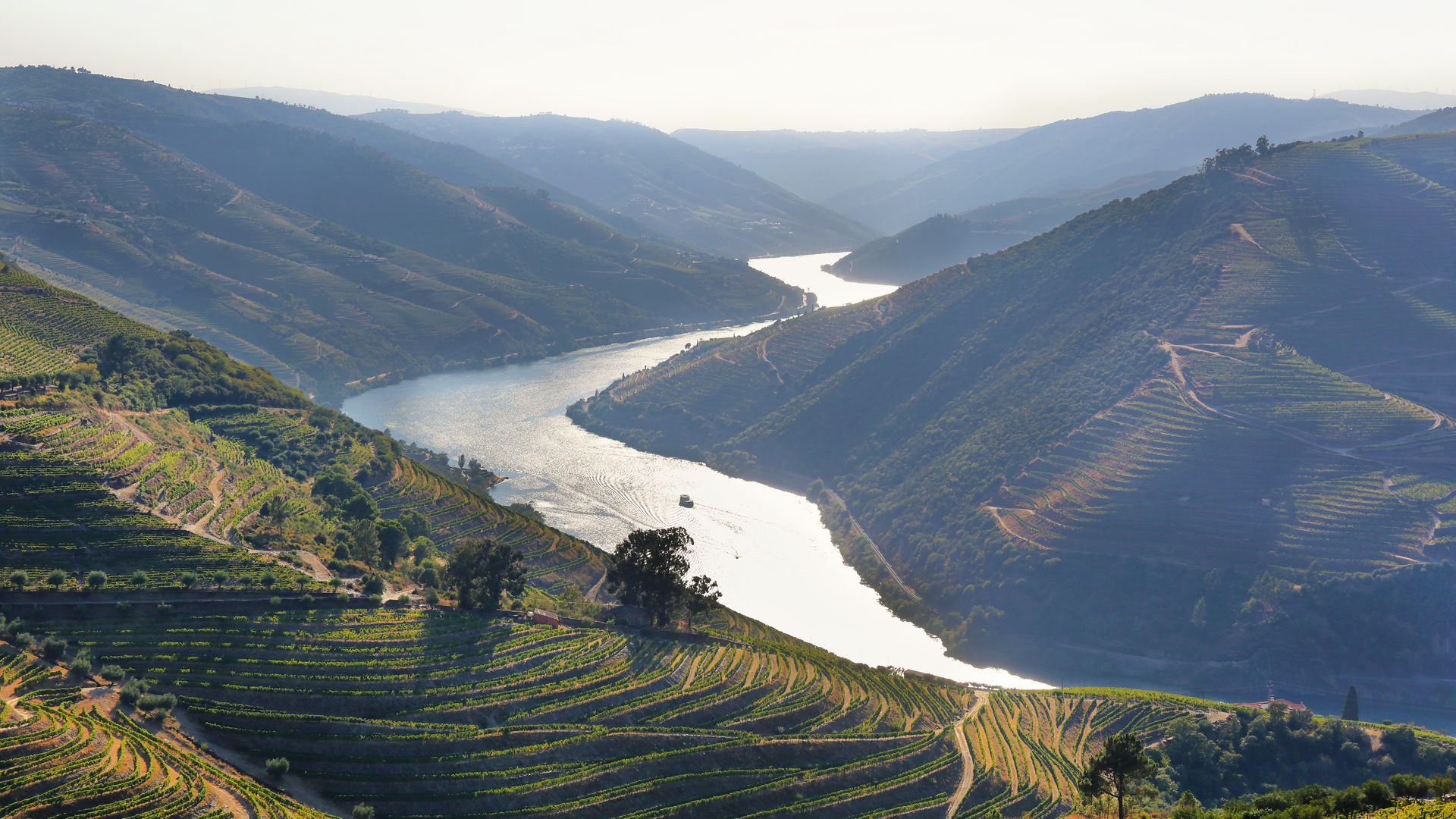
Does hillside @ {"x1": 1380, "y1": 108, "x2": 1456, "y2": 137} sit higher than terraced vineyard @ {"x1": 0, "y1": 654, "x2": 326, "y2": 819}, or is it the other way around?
hillside @ {"x1": 1380, "y1": 108, "x2": 1456, "y2": 137}

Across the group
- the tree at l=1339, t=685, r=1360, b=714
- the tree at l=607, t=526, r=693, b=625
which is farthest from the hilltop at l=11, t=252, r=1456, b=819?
the tree at l=1339, t=685, r=1360, b=714

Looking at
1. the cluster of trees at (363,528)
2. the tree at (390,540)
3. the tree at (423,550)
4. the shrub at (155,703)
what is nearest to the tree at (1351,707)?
the tree at (423,550)

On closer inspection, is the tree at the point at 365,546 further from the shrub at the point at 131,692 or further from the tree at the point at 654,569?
the shrub at the point at 131,692

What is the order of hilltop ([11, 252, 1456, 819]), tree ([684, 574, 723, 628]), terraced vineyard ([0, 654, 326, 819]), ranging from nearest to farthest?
terraced vineyard ([0, 654, 326, 819])
hilltop ([11, 252, 1456, 819])
tree ([684, 574, 723, 628])

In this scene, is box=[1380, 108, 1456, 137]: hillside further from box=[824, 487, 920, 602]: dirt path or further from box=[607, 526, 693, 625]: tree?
box=[607, 526, 693, 625]: tree

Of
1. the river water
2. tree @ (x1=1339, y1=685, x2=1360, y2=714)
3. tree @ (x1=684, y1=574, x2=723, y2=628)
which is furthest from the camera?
the river water

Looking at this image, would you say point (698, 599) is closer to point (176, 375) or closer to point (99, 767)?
point (99, 767)
